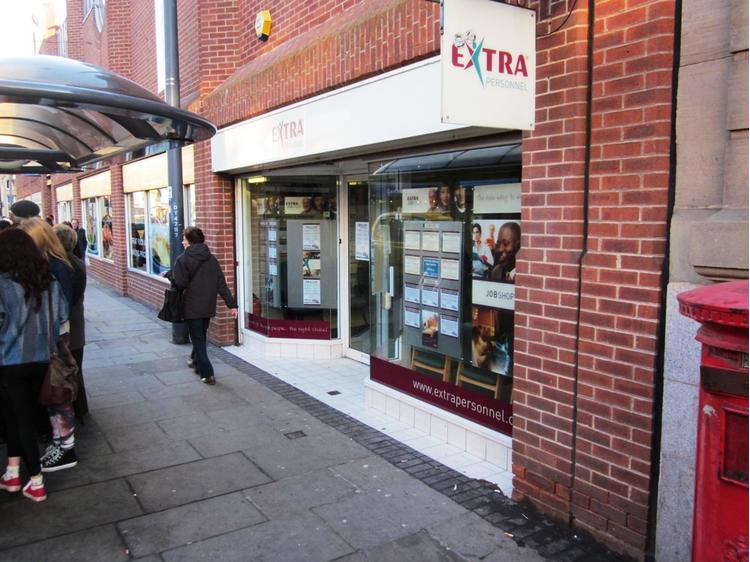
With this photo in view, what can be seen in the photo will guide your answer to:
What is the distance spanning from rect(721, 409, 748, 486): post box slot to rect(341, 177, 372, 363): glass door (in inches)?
228

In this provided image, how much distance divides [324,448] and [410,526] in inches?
54.7

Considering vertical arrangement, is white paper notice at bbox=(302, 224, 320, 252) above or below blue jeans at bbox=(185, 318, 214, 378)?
above

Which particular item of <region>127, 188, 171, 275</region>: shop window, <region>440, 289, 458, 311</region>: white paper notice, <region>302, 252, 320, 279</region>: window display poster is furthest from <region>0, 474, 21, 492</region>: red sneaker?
<region>127, 188, 171, 275</region>: shop window

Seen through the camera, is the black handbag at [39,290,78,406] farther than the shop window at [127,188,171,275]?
No

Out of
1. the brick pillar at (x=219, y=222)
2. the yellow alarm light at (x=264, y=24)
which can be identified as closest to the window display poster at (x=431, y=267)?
the yellow alarm light at (x=264, y=24)

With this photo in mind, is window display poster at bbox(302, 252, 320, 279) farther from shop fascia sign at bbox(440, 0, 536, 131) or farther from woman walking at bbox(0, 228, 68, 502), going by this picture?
shop fascia sign at bbox(440, 0, 536, 131)

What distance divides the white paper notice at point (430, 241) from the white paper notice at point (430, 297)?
0.35 meters

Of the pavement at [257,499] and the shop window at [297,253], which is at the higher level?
the shop window at [297,253]

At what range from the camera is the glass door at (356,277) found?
25.7 feet

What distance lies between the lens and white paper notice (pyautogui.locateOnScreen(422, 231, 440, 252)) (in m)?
5.36

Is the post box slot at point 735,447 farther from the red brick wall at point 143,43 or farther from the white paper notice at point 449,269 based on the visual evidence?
the red brick wall at point 143,43

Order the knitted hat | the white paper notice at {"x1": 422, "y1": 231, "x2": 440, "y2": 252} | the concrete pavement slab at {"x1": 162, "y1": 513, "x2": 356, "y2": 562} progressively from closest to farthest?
the concrete pavement slab at {"x1": 162, "y1": 513, "x2": 356, "y2": 562}
the knitted hat
the white paper notice at {"x1": 422, "y1": 231, "x2": 440, "y2": 252}

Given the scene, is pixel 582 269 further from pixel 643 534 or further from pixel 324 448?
pixel 324 448

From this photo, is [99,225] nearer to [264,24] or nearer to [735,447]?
[264,24]
